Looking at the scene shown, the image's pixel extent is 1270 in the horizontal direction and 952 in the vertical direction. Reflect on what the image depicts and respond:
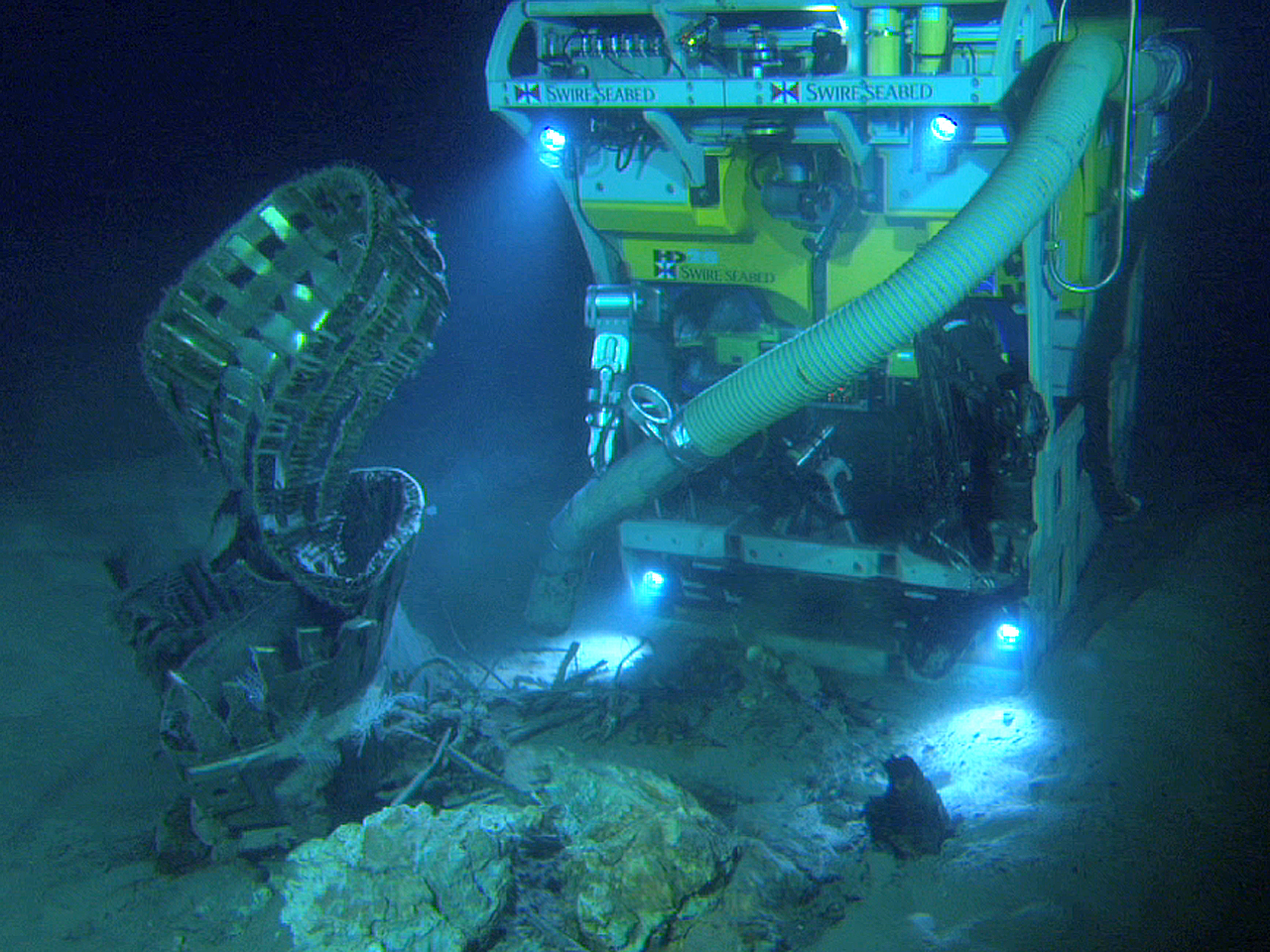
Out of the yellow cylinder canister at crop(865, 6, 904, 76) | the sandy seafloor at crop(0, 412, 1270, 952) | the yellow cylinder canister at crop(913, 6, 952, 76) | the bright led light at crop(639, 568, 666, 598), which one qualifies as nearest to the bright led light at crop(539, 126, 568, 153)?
the yellow cylinder canister at crop(865, 6, 904, 76)

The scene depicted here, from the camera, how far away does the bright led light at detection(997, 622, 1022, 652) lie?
218 inches

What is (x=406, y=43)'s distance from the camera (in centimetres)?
1195

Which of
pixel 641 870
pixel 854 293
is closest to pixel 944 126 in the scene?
pixel 854 293

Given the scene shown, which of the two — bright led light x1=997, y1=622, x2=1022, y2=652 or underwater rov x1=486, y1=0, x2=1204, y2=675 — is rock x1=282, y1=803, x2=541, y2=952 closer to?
underwater rov x1=486, y1=0, x2=1204, y2=675

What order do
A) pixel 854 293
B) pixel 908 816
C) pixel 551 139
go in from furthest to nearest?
pixel 854 293
pixel 551 139
pixel 908 816

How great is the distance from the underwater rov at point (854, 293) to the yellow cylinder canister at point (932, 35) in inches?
0.7

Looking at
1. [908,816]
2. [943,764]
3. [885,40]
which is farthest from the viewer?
[943,764]

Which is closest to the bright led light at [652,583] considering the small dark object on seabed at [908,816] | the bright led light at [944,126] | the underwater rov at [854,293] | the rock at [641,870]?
the underwater rov at [854,293]

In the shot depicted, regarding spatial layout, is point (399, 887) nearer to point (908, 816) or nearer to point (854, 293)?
point (908, 816)

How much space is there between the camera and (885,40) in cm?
461

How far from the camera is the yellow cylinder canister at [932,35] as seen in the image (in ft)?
14.9

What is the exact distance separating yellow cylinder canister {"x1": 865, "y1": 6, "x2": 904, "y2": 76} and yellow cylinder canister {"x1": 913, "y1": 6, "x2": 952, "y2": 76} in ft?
0.27

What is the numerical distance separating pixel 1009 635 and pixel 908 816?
1.50 m

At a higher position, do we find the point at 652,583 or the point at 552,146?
the point at 552,146
